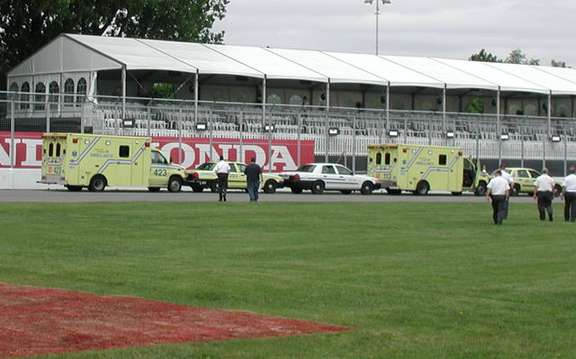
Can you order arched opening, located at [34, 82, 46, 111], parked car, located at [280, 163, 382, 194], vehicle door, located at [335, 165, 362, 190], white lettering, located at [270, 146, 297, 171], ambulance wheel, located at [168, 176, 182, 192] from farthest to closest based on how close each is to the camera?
white lettering, located at [270, 146, 297, 171] < vehicle door, located at [335, 165, 362, 190] < parked car, located at [280, 163, 382, 194] < arched opening, located at [34, 82, 46, 111] < ambulance wheel, located at [168, 176, 182, 192]

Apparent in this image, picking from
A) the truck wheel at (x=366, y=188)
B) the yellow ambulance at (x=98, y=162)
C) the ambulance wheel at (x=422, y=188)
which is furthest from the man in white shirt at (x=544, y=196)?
the ambulance wheel at (x=422, y=188)

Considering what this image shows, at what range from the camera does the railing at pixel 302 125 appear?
55.5 m

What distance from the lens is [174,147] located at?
56.9m

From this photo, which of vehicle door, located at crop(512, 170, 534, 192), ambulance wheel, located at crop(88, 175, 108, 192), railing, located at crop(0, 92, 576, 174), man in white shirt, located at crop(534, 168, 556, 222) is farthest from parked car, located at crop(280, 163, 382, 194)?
man in white shirt, located at crop(534, 168, 556, 222)

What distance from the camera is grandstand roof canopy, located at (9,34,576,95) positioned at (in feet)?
209

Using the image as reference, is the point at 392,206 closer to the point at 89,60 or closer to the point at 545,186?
the point at 545,186

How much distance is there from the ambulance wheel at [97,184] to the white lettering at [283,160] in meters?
12.3

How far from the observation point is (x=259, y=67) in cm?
6775

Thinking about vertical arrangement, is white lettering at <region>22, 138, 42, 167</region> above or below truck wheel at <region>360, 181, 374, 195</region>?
above

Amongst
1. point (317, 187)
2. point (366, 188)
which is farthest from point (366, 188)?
→ point (317, 187)

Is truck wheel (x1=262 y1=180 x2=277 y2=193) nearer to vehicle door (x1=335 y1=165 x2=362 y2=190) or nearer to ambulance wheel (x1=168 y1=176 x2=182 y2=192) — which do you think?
vehicle door (x1=335 y1=165 x2=362 y2=190)

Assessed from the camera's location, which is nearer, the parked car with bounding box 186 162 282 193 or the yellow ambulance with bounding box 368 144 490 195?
the parked car with bounding box 186 162 282 193

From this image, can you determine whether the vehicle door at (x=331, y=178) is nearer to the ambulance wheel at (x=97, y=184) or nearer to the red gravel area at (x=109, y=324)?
the ambulance wheel at (x=97, y=184)

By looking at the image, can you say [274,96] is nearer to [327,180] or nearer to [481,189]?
[481,189]
